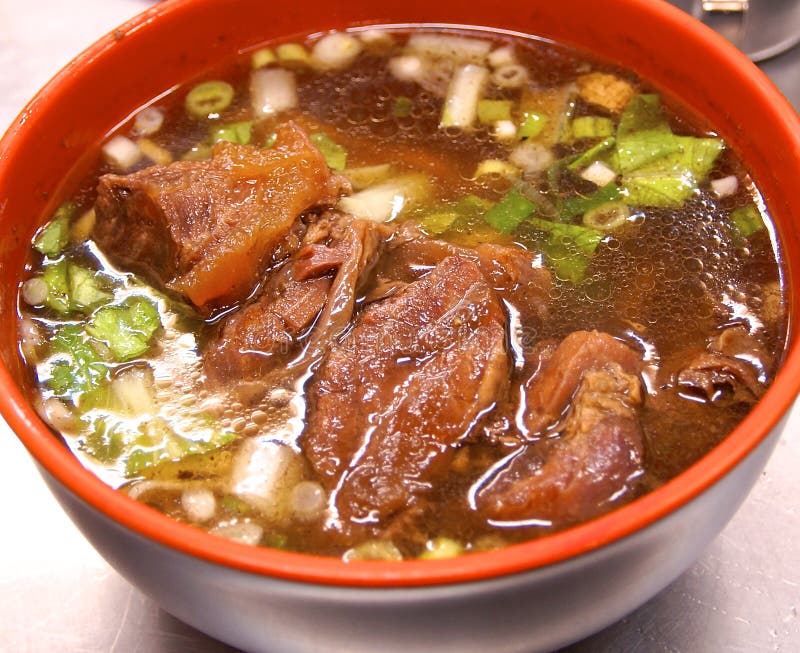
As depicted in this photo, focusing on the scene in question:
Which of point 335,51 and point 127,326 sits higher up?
point 335,51

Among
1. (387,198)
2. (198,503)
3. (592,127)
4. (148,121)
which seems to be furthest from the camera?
(148,121)

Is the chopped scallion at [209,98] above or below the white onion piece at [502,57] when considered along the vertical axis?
below

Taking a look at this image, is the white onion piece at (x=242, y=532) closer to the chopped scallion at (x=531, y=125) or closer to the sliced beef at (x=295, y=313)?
the sliced beef at (x=295, y=313)

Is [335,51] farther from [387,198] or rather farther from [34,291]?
[34,291]

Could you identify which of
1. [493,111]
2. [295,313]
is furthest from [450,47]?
[295,313]

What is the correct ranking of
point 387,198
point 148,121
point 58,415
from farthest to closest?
point 148,121 → point 387,198 → point 58,415

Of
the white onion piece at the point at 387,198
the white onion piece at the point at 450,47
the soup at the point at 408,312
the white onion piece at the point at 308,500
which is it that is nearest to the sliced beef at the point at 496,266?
the soup at the point at 408,312

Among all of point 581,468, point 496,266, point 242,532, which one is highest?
point 496,266
